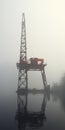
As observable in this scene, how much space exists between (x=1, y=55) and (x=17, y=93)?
4.83ft

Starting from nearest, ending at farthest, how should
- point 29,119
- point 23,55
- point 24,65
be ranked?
point 29,119 < point 23,55 < point 24,65

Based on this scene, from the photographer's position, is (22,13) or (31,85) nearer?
(22,13)

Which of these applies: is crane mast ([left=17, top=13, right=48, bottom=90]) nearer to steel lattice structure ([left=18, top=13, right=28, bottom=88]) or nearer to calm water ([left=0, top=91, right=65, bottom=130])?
steel lattice structure ([left=18, top=13, right=28, bottom=88])

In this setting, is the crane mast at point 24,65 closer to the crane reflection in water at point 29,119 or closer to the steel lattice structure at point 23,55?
the steel lattice structure at point 23,55

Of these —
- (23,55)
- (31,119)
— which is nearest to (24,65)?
(23,55)

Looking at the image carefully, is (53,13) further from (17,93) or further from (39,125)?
(39,125)

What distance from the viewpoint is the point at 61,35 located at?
8.27 meters

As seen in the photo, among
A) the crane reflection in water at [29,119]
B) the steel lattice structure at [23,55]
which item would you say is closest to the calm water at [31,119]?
the crane reflection in water at [29,119]

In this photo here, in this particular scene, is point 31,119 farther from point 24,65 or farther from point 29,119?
point 24,65

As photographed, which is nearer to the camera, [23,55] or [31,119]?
[31,119]

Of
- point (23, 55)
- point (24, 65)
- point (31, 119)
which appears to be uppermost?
point (23, 55)

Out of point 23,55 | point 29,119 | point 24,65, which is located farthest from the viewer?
point 24,65

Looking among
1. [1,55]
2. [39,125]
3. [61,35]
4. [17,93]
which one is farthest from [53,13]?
[39,125]

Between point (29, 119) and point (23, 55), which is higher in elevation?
point (23, 55)
